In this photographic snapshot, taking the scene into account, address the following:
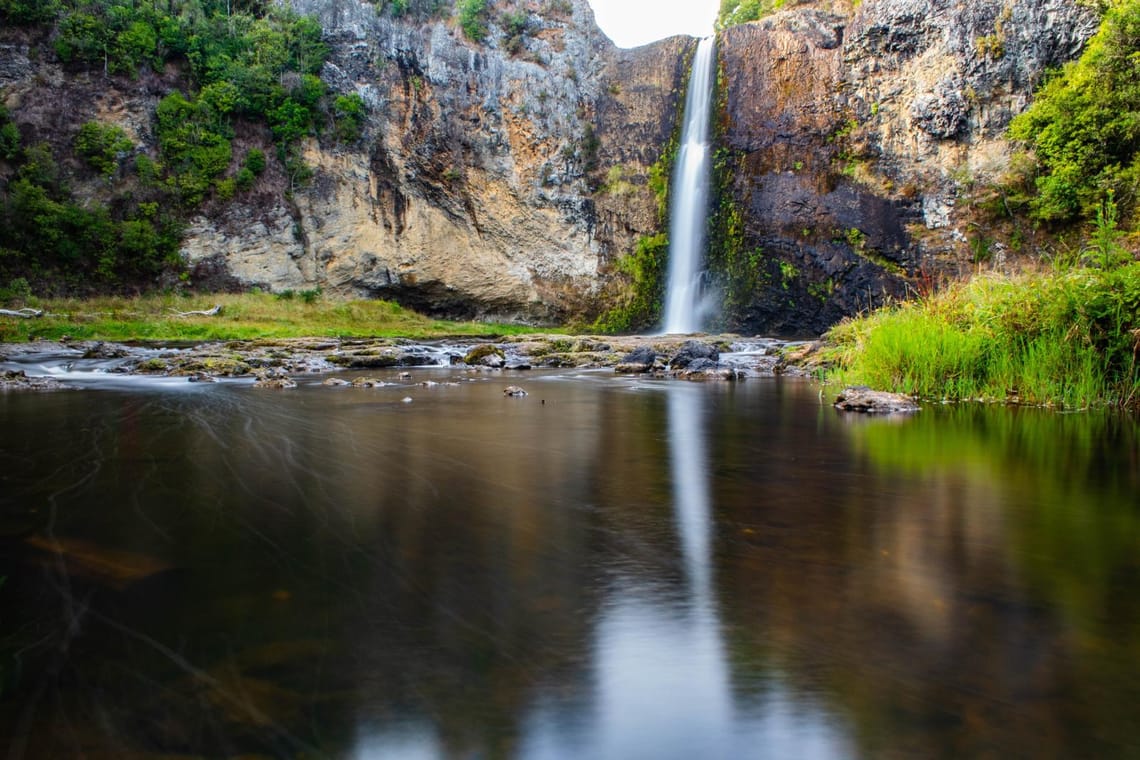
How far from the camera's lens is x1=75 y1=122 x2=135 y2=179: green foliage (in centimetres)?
2609

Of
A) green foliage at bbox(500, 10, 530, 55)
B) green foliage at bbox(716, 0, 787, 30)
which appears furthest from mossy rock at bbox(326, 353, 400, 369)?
green foliage at bbox(716, 0, 787, 30)

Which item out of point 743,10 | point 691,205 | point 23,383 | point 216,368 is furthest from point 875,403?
point 743,10

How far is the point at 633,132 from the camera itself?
33.8 m

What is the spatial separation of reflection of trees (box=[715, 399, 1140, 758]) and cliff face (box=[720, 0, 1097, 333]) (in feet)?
84.2

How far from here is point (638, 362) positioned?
49.7 ft

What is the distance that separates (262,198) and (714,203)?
19845 millimetres

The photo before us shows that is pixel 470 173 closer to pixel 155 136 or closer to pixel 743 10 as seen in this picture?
pixel 155 136

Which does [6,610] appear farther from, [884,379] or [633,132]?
[633,132]

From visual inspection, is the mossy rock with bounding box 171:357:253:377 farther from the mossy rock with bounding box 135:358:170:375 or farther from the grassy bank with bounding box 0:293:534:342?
the grassy bank with bounding box 0:293:534:342

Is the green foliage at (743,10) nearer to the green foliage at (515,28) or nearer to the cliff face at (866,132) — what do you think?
the cliff face at (866,132)

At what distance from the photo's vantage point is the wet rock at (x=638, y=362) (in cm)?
1480

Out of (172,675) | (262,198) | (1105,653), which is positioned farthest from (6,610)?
(262,198)

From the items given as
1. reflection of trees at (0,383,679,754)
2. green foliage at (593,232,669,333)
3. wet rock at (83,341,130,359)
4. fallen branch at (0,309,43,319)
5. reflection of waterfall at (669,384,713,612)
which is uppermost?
green foliage at (593,232,669,333)

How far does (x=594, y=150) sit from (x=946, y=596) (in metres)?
34.1
